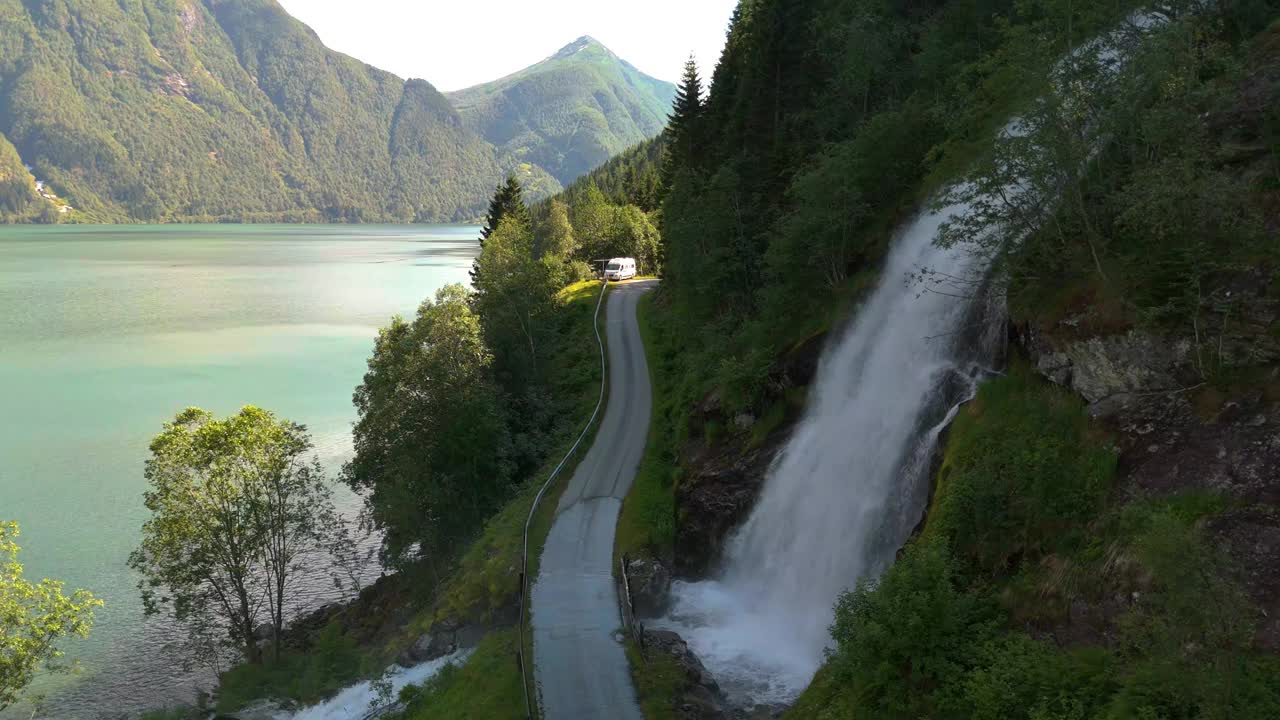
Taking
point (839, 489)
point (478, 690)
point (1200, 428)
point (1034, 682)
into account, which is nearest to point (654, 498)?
point (839, 489)

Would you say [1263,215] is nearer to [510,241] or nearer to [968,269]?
[968,269]

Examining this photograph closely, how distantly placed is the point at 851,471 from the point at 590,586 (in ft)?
28.7

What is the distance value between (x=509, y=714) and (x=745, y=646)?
21.2 feet

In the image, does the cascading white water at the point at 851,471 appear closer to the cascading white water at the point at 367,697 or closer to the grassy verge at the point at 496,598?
the grassy verge at the point at 496,598

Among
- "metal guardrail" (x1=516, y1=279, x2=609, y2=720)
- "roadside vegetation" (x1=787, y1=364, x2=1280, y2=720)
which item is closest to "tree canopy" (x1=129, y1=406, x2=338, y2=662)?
"metal guardrail" (x1=516, y1=279, x2=609, y2=720)

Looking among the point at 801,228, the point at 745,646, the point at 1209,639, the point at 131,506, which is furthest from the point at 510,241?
the point at 1209,639

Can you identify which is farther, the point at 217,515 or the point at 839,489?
the point at 217,515

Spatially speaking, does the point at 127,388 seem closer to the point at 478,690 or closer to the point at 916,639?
the point at 478,690

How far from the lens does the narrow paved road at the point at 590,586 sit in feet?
61.0

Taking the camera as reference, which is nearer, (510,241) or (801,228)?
(801,228)

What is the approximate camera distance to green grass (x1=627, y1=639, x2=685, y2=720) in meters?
17.7

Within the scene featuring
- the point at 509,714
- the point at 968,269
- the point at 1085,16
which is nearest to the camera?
the point at 509,714

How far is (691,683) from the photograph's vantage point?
18.6 metres

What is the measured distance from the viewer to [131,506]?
40.1 meters
